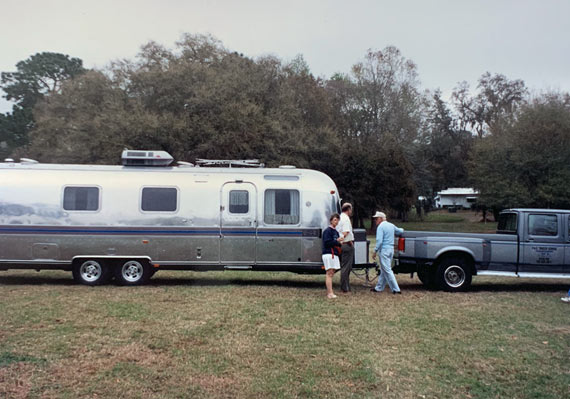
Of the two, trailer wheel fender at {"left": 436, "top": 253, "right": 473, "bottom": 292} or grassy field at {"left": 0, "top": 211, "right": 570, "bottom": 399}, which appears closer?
grassy field at {"left": 0, "top": 211, "right": 570, "bottom": 399}

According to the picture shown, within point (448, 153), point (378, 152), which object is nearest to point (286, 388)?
point (378, 152)

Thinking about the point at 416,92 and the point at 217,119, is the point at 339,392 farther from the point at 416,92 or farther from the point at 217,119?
the point at 416,92

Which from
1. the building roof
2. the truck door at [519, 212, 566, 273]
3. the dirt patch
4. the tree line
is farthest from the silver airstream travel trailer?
the building roof

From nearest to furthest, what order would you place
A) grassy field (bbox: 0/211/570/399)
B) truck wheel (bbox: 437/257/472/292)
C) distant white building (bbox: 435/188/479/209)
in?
1. grassy field (bbox: 0/211/570/399)
2. truck wheel (bbox: 437/257/472/292)
3. distant white building (bbox: 435/188/479/209)

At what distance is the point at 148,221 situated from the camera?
12062mm

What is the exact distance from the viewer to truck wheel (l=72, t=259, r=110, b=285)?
12.0 metres

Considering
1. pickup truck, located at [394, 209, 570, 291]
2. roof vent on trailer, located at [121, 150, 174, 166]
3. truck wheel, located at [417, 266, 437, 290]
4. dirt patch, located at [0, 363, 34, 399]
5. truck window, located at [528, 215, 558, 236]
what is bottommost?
dirt patch, located at [0, 363, 34, 399]

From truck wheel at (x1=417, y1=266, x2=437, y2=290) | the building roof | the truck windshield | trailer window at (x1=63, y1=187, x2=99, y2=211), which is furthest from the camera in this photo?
the building roof

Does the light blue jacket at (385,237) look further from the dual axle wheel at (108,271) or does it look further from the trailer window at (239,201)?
the dual axle wheel at (108,271)

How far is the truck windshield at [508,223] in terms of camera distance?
1225 cm

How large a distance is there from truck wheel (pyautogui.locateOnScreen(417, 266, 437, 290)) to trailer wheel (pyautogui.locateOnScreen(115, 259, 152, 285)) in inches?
236

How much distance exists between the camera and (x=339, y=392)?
5.45 meters

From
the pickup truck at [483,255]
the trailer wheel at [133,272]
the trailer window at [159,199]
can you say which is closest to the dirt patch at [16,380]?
the trailer wheel at [133,272]

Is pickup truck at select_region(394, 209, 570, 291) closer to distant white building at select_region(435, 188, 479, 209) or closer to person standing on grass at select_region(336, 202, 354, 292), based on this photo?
person standing on grass at select_region(336, 202, 354, 292)
